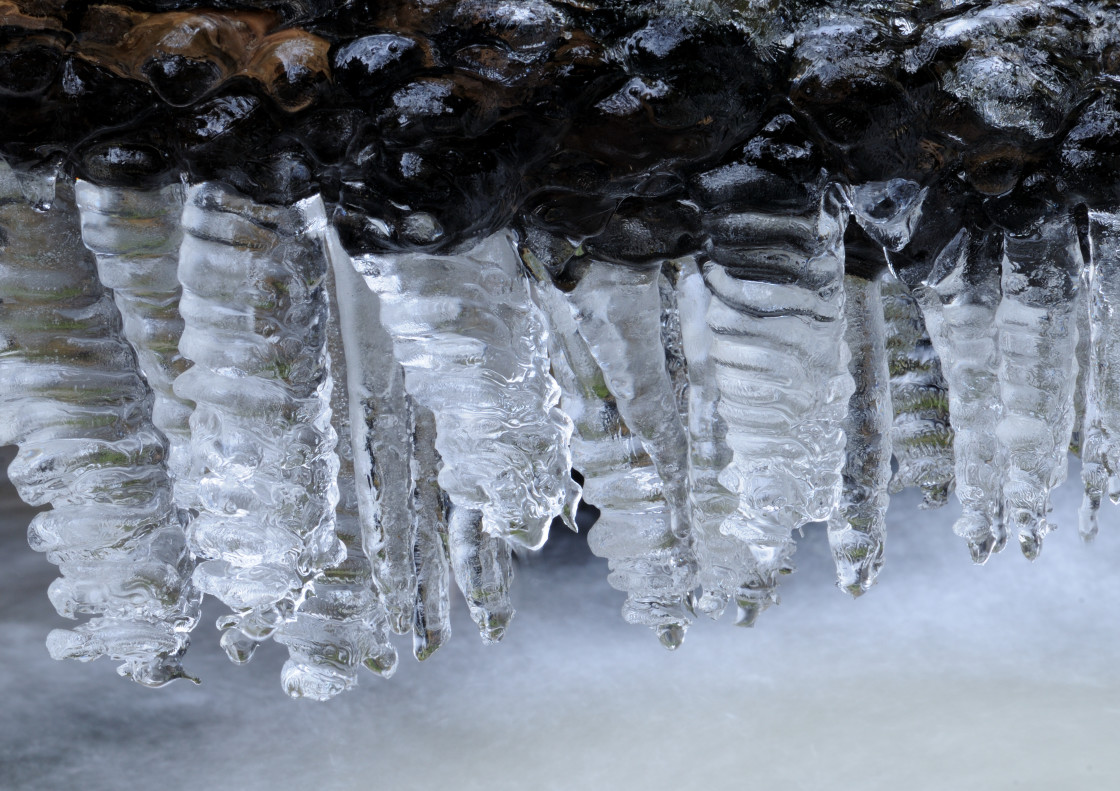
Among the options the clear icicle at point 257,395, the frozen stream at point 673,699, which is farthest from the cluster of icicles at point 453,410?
Answer: the frozen stream at point 673,699

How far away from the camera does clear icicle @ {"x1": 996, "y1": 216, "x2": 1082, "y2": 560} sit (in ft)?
1.24

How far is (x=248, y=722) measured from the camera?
1.18 metres

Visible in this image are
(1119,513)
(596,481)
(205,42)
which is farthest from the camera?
(1119,513)

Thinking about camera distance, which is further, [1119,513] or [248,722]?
[1119,513]

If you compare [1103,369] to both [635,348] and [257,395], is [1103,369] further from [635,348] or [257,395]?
[257,395]

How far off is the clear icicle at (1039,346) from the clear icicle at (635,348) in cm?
13

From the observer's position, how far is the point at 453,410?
378mm

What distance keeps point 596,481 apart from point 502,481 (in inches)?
2.0

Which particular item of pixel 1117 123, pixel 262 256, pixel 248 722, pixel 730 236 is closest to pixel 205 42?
pixel 262 256

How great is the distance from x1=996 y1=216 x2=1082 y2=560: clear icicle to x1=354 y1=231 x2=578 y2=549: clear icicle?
171mm

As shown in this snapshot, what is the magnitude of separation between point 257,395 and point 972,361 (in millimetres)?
271

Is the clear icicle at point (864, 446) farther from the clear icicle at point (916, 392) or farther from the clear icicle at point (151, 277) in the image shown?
the clear icicle at point (151, 277)

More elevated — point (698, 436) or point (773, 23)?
point (773, 23)

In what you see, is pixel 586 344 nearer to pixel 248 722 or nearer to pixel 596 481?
pixel 596 481
